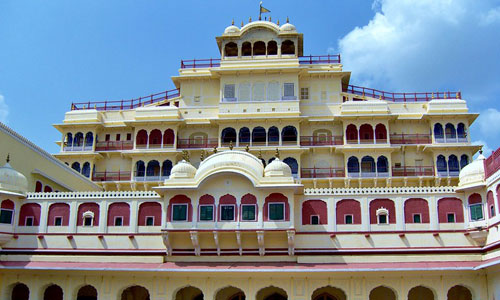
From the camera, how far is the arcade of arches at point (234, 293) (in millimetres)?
30812

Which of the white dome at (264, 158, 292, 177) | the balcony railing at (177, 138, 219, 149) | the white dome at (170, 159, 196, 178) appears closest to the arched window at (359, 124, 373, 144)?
the balcony railing at (177, 138, 219, 149)

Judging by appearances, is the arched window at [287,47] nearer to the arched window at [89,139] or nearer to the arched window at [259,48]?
the arched window at [259,48]

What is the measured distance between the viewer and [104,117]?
159ft

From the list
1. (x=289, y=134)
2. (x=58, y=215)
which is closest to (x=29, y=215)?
(x=58, y=215)

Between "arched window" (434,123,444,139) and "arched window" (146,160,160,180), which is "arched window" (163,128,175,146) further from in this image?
"arched window" (434,123,444,139)

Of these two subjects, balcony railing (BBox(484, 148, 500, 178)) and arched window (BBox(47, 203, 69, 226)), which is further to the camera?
arched window (BBox(47, 203, 69, 226))

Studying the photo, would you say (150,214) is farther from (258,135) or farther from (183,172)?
(258,135)

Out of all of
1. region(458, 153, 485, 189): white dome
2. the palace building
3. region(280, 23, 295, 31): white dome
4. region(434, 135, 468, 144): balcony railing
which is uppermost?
region(280, 23, 295, 31): white dome

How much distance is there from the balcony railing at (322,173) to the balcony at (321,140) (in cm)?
214

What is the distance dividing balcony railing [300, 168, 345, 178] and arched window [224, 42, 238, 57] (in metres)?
12.5

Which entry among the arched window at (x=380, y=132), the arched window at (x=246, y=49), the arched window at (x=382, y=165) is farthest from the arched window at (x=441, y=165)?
the arched window at (x=246, y=49)

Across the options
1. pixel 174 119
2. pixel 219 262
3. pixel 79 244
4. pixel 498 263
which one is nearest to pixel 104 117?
pixel 174 119

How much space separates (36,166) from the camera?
117 feet

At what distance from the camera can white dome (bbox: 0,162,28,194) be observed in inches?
1230
